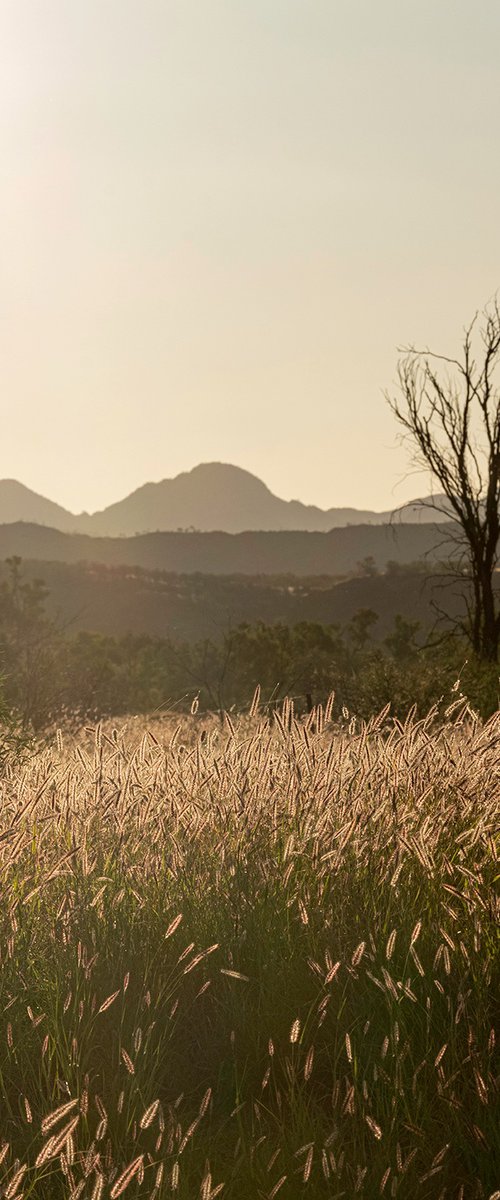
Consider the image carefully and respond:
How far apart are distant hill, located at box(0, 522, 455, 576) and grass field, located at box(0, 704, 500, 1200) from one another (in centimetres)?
10680

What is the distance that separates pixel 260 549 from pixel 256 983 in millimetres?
139281

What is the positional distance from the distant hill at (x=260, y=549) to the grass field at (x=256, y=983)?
107 metres

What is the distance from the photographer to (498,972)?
139 inches

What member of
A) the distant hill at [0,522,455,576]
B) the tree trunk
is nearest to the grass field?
the tree trunk

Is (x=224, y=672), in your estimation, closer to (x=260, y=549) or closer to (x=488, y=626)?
(x=488, y=626)

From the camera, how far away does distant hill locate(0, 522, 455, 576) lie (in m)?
116

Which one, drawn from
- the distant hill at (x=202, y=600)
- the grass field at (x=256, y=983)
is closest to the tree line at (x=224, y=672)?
the grass field at (x=256, y=983)

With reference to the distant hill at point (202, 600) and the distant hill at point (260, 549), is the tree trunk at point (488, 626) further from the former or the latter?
the distant hill at point (260, 549)

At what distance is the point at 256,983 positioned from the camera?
3559 millimetres

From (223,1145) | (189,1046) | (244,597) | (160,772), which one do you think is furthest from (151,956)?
(244,597)

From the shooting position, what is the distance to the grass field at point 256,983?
110 inches

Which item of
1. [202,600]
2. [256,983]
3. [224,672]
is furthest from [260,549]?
[256,983]

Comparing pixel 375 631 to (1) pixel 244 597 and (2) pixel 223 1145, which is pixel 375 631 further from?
(2) pixel 223 1145

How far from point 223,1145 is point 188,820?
1399mm
